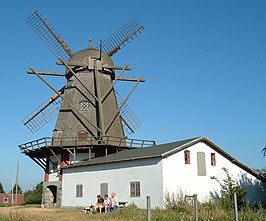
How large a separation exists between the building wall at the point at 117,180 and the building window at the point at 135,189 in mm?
182

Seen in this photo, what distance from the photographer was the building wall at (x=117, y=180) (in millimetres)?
21312

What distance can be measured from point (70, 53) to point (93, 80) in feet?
14.5

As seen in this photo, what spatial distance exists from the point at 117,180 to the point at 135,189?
1.63 m

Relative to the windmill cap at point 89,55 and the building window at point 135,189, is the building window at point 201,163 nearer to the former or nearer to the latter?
the building window at point 135,189

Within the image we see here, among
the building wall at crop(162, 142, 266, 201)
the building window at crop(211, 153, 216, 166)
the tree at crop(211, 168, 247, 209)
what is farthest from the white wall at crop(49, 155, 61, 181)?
the tree at crop(211, 168, 247, 209)

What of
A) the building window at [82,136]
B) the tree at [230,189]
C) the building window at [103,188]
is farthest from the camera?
the building window at [82,136]

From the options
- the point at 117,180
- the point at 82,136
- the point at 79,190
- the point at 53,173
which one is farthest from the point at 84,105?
the point at 117,180

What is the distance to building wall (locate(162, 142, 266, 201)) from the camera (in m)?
21.3

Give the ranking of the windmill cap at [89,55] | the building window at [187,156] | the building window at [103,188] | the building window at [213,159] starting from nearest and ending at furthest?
the building window at [187,156], the building window at [213,159], the building window at [103,188], the windmill cap at [89,55]

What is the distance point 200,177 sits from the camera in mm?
22766

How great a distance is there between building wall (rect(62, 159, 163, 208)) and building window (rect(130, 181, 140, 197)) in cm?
18

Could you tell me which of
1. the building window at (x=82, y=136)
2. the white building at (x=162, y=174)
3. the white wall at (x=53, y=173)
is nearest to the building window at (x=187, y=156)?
the white building at (x=162, y=174)

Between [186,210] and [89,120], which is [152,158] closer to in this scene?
[186,210]

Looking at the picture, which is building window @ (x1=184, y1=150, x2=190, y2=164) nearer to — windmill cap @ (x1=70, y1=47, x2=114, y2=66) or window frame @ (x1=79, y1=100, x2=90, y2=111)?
Result: window frame @ (x1=79, y1=100, x2=90, y2=111)
